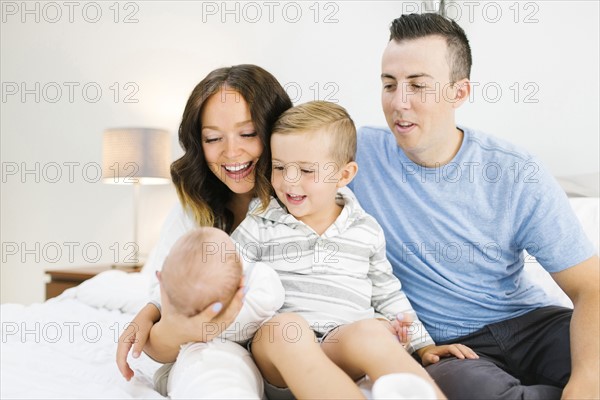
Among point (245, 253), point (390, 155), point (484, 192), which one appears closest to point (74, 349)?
point (245, 253)

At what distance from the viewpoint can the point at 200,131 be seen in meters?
1.36

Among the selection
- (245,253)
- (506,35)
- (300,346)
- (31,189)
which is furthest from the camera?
(31,189)

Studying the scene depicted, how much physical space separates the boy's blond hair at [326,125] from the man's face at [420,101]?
0.45ft

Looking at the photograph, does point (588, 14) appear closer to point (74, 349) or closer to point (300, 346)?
point (300, 346)

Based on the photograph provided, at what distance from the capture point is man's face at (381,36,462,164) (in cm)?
132

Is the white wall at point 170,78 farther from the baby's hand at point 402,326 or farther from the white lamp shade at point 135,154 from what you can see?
the baby's hand at point 402,326

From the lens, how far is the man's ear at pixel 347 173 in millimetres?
1274

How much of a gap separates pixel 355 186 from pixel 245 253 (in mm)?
360

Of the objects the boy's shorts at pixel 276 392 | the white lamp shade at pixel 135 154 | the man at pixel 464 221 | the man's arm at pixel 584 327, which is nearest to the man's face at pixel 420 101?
the man at pixel 464 221

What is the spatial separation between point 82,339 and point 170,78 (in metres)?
1.93

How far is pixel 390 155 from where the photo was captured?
1.40m

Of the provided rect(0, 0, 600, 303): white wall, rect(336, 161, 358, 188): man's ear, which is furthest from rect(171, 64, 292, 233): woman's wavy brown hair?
rect(0, 0, 600, 303): white wall

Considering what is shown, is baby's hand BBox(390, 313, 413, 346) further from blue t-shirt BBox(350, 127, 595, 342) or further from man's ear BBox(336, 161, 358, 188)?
man's ear BBox(336, 161, 358, 188)

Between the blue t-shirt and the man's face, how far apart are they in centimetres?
5
